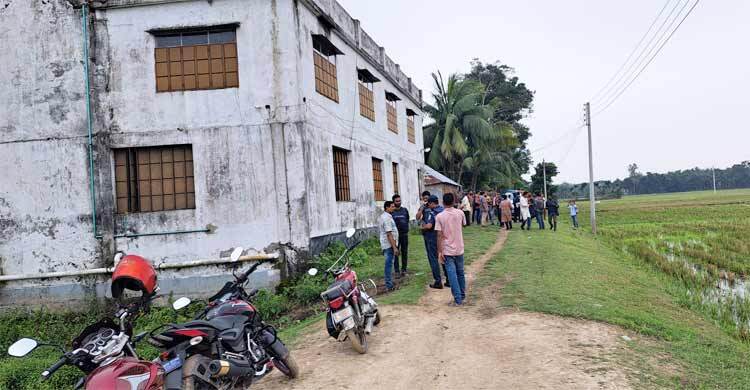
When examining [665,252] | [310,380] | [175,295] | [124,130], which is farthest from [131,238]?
[665,252]

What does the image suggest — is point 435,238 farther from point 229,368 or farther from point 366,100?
point 366,100

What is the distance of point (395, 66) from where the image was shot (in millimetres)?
18891

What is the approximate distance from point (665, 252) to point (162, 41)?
16572mm

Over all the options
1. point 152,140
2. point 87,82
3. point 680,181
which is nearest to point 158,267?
point 152,140

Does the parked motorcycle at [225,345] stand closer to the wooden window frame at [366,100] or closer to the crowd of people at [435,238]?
the crowd of people at [435,238]

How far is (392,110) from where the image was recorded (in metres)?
18.4

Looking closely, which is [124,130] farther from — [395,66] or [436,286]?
[395,66]

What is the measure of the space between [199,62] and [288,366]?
754 cm

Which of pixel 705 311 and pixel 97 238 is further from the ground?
pixel 97 238

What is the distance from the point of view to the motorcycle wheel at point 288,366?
529 centimetres

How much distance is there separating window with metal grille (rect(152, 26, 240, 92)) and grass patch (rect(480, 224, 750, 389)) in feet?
21.7

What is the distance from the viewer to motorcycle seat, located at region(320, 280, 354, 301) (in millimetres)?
5730

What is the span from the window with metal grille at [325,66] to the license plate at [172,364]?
28.1ft

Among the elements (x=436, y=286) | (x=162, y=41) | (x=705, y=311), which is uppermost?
(x=162, y=41)
